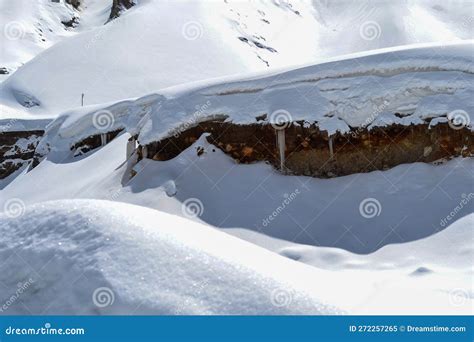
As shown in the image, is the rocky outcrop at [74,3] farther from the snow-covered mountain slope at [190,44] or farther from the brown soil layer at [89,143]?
the brown soil layer at [89,143]

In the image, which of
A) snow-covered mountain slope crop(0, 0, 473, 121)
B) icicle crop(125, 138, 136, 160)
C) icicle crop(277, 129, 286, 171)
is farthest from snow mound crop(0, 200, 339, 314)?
snow-covered mountain slope crop(0, 0, 473, 121)

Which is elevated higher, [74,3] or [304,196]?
[304,196]

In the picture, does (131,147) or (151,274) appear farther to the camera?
(131,147)

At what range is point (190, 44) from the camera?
40.1m

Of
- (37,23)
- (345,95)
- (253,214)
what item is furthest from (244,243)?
(37,23)

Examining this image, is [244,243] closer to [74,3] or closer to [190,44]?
[190,44]

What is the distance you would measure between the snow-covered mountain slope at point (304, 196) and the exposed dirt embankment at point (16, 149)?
43.3 ft

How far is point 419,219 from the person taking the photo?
30.8ft

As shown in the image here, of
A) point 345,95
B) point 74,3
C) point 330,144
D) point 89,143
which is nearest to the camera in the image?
point 345,95

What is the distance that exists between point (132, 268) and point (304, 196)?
610cm

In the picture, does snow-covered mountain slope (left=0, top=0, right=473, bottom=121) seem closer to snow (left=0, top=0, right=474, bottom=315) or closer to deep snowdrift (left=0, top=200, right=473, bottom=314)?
snow (left=0, top=0, right=474, bottom=315)

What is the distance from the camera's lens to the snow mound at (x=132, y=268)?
15.4 feet

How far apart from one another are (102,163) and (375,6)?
49.0 meters

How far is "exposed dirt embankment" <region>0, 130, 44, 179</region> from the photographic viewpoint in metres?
25.2
